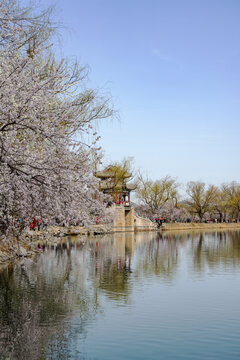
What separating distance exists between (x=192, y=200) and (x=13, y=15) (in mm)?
86776

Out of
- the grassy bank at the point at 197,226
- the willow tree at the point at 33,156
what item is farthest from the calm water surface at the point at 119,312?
the grassy bank at the point at 197,226

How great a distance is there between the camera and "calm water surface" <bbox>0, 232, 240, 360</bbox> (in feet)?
30.3

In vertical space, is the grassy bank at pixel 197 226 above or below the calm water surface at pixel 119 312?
above

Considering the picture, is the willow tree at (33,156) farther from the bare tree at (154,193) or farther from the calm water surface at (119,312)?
the bare tree at (154,193)

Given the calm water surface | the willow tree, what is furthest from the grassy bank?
the willow tree

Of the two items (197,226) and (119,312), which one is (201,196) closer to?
(197,226)

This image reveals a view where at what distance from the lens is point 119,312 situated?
12.3m

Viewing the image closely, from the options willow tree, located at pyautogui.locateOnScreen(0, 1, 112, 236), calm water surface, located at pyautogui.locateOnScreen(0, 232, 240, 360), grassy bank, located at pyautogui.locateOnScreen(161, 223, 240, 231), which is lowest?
calm water surface, located at pyautogui.locateOnScreen(0, 232, 240, 360)

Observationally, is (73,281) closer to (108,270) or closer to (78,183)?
(108,270)

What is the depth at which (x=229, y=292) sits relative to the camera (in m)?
15.3

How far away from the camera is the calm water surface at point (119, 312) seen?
30.3 feet

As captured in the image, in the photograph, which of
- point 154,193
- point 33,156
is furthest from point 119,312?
point 154,193

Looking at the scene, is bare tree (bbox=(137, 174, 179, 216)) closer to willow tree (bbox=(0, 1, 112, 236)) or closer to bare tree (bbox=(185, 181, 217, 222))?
bare tree (bbox=(185, 181, 217, 222))

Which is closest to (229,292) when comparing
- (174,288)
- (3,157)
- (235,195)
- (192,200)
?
(174,288)
